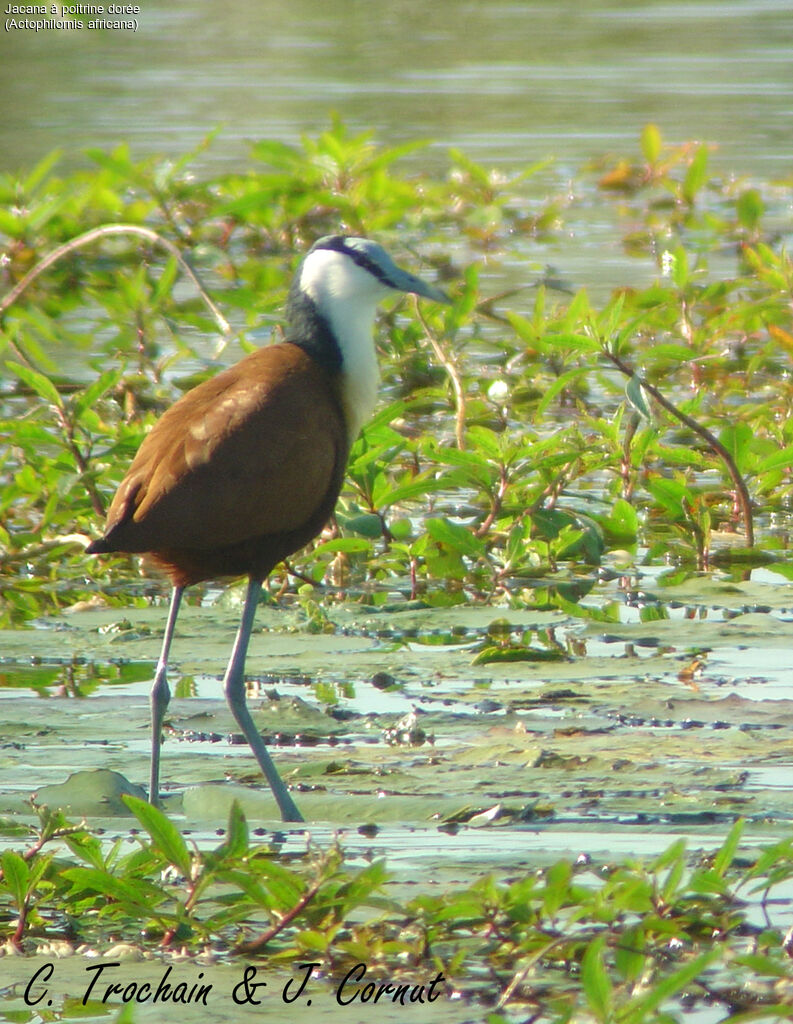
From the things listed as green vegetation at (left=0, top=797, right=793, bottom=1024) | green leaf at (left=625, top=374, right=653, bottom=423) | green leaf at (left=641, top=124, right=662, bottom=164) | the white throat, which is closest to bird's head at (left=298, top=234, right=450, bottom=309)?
the white throat

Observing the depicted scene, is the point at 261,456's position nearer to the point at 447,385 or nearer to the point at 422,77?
the point at 447,385

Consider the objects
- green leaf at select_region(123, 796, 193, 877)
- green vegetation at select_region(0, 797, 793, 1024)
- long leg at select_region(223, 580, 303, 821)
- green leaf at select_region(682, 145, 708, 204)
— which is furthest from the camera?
green leaf at select_region(682, 145, 708, 204)

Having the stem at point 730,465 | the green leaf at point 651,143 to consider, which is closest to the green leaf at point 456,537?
the stem at point 730,465

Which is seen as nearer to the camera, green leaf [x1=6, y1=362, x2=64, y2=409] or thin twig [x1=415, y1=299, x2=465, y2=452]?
green leaf [x1=6, y1=362, x2=64, y2=409]

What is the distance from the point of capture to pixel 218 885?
11.9 feet

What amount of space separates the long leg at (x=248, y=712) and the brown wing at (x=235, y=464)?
0.30 m

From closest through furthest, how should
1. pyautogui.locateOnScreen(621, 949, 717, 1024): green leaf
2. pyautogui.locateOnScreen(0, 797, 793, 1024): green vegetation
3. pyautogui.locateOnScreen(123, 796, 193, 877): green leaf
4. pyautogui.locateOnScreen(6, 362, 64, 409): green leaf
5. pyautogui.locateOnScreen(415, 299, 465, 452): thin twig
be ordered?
pyautogui.locateOnScreen(621, 949, 717, 1024): green leaf < pyautogui.locateOnScreen(0, 797, 793, 1024): green vegetation < pyautogui.locateOnScreen(123, 796, 193, 877): green leaf < pyautogui.locateOnScreen(6, 362, 64, 409): green leaf < pyautogui.locateOnScreen(415, 299, 465, 452): thin twig

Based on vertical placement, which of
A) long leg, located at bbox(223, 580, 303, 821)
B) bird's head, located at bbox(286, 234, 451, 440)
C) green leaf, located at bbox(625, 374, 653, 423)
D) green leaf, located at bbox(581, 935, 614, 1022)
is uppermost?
bird's head, located at bbox(286, 234, 451, 440)

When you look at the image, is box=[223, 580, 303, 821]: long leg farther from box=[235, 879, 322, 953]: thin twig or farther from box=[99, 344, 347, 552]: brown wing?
box=[235, 879, 322, 953]: thin twig

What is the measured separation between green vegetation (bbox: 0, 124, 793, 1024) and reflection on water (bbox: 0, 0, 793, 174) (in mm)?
1524

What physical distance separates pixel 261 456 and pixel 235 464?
65 millimetres

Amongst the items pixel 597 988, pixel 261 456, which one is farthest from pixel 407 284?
pixel 597 988

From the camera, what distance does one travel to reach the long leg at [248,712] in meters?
4.04

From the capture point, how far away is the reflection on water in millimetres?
15328
